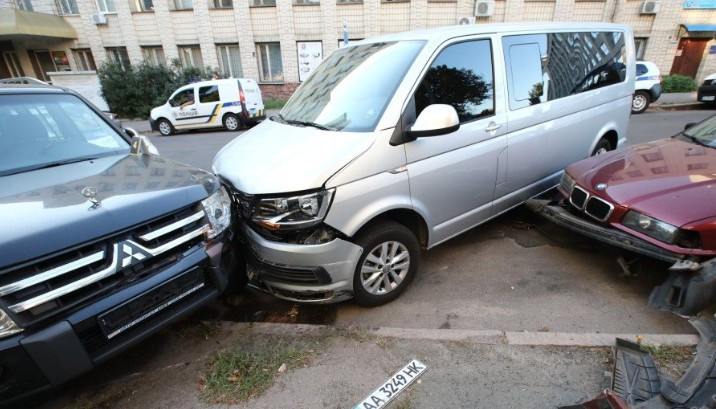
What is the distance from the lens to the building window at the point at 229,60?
18734mm

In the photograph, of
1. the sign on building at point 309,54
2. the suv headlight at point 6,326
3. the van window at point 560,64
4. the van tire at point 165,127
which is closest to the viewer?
the suv headlight at point 6,326

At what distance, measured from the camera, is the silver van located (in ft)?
8.33

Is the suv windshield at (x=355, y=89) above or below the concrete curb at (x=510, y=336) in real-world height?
above

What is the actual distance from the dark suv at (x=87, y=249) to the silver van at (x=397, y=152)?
0.43 meters

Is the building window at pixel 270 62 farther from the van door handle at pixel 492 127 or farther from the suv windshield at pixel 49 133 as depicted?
the van door handle at pixel 492 127

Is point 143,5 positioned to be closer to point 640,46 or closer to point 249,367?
point 249,367

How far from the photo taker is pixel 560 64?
388cm

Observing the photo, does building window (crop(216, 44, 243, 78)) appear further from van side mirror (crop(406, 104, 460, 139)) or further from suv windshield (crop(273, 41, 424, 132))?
van side mirror (crop(406, 104, 460, 139))

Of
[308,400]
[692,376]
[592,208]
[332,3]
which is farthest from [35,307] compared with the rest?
[332,3]

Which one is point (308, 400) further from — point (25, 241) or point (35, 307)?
point (25, 241)

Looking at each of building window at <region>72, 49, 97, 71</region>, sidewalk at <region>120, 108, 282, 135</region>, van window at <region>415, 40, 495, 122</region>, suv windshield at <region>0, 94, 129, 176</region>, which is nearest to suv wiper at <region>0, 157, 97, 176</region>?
suv windshield at <region>0, 94, 129, 176</region>

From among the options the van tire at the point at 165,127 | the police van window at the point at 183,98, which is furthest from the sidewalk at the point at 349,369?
the van tire at the point at 165,127

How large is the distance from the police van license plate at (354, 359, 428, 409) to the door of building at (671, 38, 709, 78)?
22.2 m

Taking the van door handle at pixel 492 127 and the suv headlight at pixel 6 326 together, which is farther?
the van door handle at pixel 492 127
